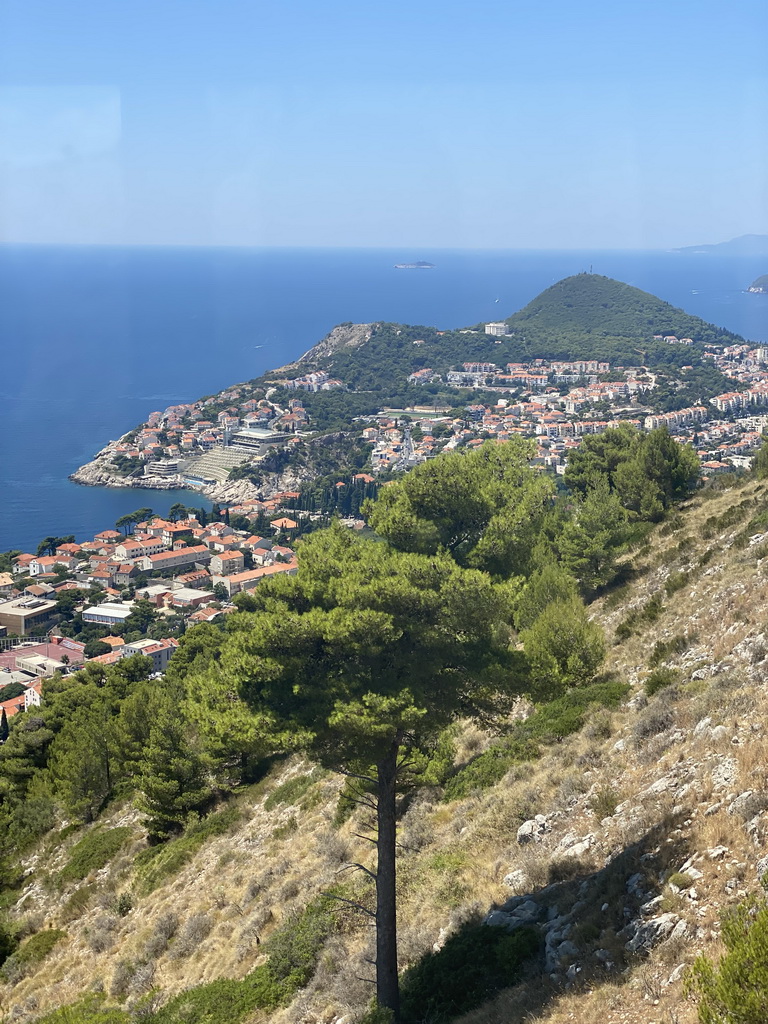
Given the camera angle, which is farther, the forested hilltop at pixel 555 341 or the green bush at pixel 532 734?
the forested hilltop at pixel 555 341

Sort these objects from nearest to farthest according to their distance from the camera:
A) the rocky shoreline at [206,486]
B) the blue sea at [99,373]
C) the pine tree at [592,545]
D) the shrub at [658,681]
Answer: the shrub at [658,681]
the pine tree at [592,545]
the blue sea at [99,373]
the rocky shoreline at [206,486]

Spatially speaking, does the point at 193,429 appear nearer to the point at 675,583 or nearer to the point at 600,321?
the point at 600,321

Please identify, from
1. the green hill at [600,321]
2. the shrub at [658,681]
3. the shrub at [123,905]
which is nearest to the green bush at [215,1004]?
the shrub at [123,905]

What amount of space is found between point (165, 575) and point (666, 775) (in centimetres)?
5773

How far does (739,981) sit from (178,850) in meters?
10.1

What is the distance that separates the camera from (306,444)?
92750mm

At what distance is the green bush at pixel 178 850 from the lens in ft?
39.5

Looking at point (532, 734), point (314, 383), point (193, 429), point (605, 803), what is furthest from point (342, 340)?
point (605, 803)

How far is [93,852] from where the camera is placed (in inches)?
570

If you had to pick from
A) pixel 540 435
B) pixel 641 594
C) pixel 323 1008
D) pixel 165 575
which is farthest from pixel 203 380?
pixel 323 1008

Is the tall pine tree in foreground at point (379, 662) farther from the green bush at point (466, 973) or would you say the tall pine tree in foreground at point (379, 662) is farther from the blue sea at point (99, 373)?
the blue sea at point (99, 373)

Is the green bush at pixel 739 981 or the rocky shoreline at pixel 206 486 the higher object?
the green bush at pixel 739 981

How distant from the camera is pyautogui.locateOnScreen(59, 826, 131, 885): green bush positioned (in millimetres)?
13727

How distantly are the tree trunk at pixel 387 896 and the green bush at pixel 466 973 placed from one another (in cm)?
16
